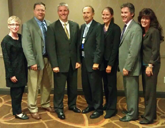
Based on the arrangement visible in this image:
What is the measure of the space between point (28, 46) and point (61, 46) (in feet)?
1.41

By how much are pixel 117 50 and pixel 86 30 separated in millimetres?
503

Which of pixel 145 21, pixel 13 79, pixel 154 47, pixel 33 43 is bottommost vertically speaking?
pixel 13 79

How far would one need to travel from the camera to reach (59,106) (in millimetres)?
2885

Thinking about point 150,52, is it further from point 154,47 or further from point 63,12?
point 63,12

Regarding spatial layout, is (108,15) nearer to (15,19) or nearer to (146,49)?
(146,49)

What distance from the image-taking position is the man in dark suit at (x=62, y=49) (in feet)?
8.74

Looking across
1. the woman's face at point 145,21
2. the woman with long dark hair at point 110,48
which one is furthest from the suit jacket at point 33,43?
the woman's face at point 145,21

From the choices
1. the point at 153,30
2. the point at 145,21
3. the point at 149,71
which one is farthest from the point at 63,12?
the point at 149,71

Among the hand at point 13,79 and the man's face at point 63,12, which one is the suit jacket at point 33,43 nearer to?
the hand at point 13,79

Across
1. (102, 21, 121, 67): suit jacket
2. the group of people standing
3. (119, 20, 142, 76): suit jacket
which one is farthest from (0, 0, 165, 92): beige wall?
(119, 20, 142, 76): suit jacket

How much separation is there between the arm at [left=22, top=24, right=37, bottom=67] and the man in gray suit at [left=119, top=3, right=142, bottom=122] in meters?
1.14

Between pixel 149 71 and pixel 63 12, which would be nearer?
pixel 149 71

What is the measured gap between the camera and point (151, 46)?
7.95ft

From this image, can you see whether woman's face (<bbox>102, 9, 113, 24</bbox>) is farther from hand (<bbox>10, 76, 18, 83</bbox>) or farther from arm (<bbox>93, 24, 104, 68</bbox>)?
hand (<bbox>10, 76, 18, 83</bbox>)
